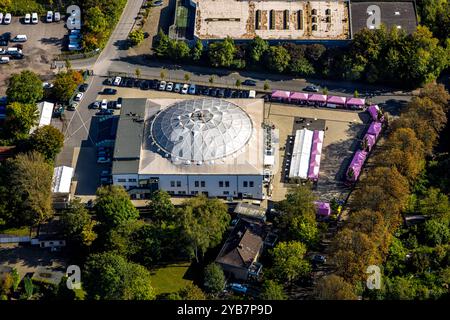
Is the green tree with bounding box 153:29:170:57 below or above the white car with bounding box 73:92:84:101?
above

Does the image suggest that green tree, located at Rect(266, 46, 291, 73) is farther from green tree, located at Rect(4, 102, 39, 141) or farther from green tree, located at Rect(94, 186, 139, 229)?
green tree, located at Rect(4, 102, 39, 141)

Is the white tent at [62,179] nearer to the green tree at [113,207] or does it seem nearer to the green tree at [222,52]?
the green tree at [113,207]

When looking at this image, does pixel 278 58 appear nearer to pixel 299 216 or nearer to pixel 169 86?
pixel 169 86

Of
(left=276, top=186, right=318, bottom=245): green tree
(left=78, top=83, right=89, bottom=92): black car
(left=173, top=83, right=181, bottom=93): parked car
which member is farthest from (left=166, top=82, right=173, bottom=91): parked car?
(left=276, top=186, right=318, bottom=245): green tree

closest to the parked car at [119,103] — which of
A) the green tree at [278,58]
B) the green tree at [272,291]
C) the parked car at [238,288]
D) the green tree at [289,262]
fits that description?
the green tree at [278,58]
